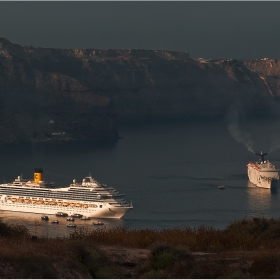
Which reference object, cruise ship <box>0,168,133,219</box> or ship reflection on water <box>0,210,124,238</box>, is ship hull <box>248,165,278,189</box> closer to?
cruise ship <box>0,168,133,219</box>

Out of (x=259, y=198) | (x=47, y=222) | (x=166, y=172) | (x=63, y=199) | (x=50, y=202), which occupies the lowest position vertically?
(x=47, y=222)

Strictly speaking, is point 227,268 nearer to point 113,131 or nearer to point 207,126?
point 113,131

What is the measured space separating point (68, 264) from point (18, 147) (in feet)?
414

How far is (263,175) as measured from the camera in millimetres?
84875

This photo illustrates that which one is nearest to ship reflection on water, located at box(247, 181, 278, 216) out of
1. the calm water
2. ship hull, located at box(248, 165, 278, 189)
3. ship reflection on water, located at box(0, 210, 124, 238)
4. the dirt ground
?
the calm water

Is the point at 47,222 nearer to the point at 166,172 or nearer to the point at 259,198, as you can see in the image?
the point at 259,198

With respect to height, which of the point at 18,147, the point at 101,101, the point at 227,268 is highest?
the point at 101,101

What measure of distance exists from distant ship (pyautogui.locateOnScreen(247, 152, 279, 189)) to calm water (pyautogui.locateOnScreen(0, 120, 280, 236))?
1.07 m

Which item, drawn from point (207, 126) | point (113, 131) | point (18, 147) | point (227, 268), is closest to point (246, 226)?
point (227, 268)

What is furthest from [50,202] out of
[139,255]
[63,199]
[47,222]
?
[139,255]

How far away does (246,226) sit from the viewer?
1716 centimetres

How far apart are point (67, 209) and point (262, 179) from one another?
812 inches

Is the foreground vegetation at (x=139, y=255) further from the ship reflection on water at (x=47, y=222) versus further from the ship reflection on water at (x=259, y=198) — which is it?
the ship reflection on water at (x=259, y=198)

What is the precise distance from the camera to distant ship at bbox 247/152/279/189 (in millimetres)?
83375
